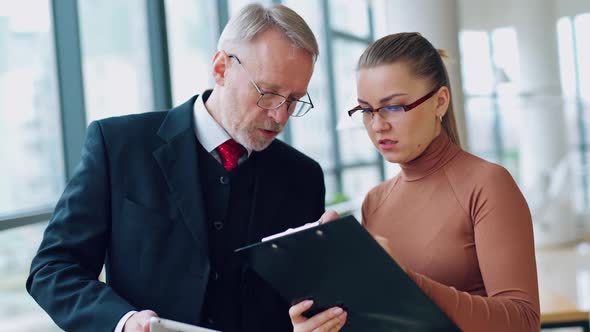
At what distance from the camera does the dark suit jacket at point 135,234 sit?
1819 mm

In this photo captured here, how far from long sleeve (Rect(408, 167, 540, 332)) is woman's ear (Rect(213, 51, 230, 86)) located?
793 millimetres

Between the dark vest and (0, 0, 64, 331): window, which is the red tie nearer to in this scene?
the dark vest

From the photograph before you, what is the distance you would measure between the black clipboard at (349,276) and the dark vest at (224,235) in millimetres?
408

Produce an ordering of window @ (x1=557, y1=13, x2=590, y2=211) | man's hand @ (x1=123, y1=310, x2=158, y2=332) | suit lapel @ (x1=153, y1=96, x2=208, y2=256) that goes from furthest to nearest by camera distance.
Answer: window @ (x1=557, y1=13, x2=590, y2=211)
suit lapel @ (x1=153, y1=96, x2=208, y2=256)
man's hand @ (x1=123, y1=310, x2=158, y2=332)

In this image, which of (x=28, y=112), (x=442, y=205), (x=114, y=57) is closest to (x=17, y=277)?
(x=28, y=112)

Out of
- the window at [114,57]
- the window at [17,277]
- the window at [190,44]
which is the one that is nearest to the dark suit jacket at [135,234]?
the window at [17,277]

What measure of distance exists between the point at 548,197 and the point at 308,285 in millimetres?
10077

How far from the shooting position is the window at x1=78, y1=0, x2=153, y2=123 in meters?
4.05

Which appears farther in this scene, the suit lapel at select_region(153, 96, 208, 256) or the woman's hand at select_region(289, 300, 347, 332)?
the suit lapel at select_region(153, 96, 208, 256)

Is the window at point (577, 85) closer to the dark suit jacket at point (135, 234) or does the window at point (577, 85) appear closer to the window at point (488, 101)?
the window at point (488, 101)

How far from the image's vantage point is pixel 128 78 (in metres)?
4.35

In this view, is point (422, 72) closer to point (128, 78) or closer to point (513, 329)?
point (513, 329)

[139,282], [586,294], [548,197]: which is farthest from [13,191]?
[548,197]

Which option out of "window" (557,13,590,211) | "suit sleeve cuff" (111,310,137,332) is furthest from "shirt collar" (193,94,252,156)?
"window" (557,13,590,211)
